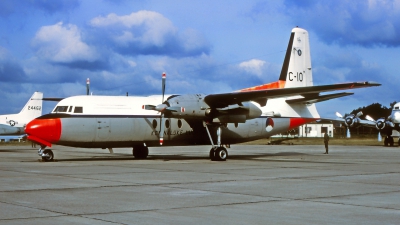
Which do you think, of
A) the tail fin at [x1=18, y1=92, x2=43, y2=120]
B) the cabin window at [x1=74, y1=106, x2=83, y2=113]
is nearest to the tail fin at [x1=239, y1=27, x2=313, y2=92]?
the cabin window at [x1=74, y1=106, x2=83, y2=113]

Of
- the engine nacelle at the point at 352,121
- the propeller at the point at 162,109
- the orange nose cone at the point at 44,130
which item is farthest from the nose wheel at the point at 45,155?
the engine nacelle at the point at 352,121

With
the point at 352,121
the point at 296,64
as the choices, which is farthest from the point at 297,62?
the point at 352,121

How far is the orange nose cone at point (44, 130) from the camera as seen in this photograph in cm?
2375

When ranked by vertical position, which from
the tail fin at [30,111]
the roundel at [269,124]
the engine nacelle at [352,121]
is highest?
the tail fin at [30,111]

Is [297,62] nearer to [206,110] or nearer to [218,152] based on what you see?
[206,110]

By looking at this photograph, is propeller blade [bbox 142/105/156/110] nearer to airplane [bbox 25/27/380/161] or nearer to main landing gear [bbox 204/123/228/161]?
airplane [bbox 25/27/380/161]

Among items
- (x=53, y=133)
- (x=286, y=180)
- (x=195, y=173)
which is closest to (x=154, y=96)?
(x=53, y=133)

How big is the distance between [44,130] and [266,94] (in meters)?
10.9

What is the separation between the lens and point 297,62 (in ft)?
108

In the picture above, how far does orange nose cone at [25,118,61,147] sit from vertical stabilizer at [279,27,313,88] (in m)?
15.1

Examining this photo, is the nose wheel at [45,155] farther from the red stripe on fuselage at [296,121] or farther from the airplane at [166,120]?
the red stripe on fuselage at [296,121]

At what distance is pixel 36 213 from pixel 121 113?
16560 mm

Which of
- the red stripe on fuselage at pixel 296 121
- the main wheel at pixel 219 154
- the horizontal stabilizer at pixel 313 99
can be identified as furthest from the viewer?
the red stripe on fuselage at pixel 296 121

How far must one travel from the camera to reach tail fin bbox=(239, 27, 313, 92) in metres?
32.8
